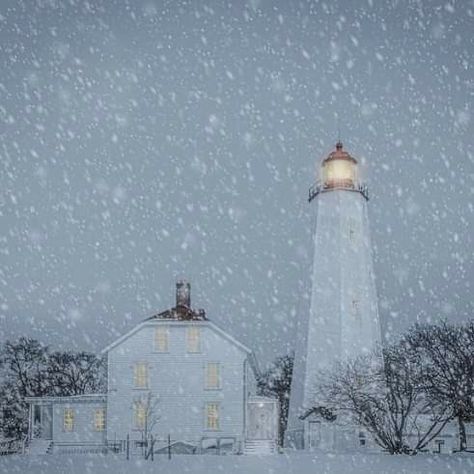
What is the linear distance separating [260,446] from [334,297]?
26.3 ft

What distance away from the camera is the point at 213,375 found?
36.4 metres

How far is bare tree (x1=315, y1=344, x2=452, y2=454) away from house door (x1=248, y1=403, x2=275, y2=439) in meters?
2.50

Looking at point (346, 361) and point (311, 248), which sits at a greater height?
point (311, 248)

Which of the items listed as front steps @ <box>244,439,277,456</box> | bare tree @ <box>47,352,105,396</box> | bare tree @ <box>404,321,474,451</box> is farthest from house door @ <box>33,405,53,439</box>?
bare tree @ <box>404,321,474,451</box>

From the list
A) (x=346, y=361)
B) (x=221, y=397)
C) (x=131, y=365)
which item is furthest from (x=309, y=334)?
(x=131, y=365)

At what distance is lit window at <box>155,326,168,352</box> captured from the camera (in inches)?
1443

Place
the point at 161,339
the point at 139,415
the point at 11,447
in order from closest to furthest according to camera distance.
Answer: the point at 139,415
the point at 161,339
the point at 11,447

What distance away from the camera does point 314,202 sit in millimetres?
42250

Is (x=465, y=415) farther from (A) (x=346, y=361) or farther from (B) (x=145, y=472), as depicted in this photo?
(B) (x=145, y=472)

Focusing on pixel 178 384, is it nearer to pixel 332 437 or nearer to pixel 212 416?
pixel 212 416

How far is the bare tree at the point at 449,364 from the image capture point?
32.6m

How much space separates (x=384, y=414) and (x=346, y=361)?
24.0 ft

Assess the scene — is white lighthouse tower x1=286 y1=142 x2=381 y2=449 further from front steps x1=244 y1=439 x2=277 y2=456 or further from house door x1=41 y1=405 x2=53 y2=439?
house door x1=41 y1=405 x2=53 y2=439

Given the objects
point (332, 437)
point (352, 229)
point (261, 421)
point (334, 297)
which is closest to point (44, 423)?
point (261, 421)
